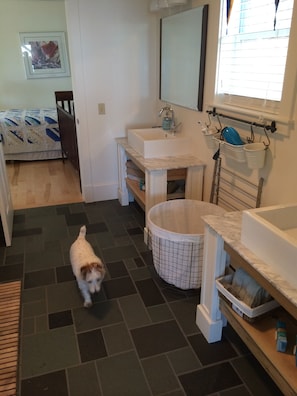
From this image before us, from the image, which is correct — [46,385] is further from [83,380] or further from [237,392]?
[237,392]

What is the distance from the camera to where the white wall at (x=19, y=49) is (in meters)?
6.27

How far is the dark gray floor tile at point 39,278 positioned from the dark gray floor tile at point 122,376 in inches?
32.6

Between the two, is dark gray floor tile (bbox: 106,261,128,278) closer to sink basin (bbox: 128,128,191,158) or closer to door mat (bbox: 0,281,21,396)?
door mat (bbox: 0,281,21,396)

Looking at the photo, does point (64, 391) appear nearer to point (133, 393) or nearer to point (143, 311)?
point (133, 393)

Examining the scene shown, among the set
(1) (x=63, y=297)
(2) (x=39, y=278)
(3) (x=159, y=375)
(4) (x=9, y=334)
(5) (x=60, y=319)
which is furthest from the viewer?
(2) (x=39, y=278)

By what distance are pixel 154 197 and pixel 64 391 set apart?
1.48m

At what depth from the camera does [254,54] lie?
6.39 ft

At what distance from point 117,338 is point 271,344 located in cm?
87

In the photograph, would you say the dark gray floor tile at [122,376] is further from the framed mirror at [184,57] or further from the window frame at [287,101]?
the framed mirror at [184,57]

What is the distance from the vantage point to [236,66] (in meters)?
2.13

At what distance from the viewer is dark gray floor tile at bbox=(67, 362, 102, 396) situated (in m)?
1.57

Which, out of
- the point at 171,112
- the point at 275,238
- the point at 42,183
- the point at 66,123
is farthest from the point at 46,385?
the point at 66,123

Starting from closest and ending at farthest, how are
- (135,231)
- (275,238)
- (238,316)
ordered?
(275,238), (238,316), (135,231)

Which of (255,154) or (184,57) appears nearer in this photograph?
(255,154)
